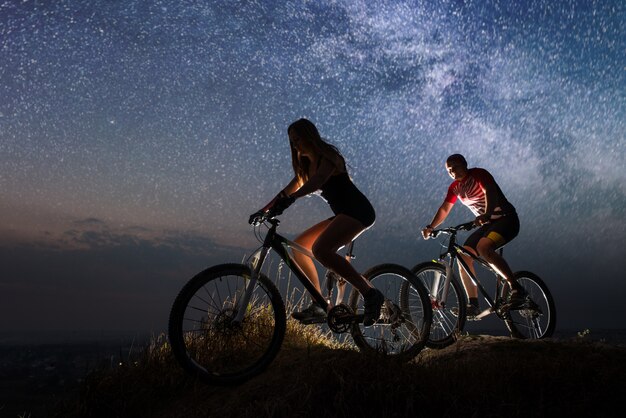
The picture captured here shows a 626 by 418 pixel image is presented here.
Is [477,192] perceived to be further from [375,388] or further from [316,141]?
[375,388]

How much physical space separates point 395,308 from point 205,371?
232cm

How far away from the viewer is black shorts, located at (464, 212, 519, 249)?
285 inches

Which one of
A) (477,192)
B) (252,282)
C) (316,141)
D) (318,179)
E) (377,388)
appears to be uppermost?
(316,141)

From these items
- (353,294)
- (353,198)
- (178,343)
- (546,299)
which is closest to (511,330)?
(546,299)

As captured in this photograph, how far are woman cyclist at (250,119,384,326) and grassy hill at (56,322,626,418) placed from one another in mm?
690

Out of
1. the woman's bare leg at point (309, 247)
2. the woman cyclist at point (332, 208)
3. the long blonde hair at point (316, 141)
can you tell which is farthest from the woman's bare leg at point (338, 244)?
the long blonde hair at point (316, 141)

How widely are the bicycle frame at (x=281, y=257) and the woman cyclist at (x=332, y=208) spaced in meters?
0.10

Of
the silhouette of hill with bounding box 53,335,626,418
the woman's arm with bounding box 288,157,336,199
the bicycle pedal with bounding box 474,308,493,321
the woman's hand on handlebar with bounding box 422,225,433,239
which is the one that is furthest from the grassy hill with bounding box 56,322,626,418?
the woman's hand on handlebar with bounding box 422,225,433,239

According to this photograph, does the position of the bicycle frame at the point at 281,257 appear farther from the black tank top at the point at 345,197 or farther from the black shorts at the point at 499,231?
the black shorts at the point at 499,231

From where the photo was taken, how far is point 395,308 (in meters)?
5.56

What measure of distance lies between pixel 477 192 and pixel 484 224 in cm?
51

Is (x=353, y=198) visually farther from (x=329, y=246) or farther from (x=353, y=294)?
(x=353, y=294)

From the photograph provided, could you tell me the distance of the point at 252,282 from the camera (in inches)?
178

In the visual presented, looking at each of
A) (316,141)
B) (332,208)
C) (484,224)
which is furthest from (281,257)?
(484,224)
